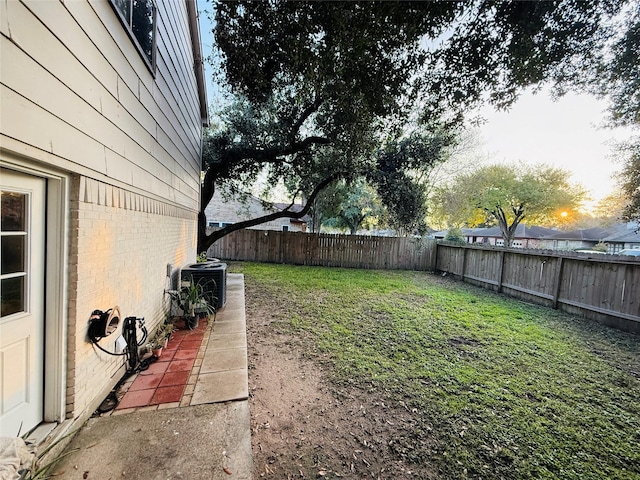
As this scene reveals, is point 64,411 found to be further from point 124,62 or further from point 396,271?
point 396,271

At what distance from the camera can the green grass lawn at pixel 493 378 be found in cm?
195

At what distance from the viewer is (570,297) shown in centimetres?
567

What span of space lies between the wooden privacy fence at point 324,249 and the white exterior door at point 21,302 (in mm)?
10024

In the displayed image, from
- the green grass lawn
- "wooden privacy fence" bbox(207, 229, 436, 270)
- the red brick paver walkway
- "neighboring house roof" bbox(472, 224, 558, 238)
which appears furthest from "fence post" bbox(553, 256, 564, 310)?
"neighboring house roof" bbox(472, 224, 558, 238)

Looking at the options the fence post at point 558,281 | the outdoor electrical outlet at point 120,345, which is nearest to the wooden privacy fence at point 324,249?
the fence post at point 558,281

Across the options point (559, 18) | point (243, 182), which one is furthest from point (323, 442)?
point (243, 182)

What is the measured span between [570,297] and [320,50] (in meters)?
6.91

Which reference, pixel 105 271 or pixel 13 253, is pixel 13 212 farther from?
pixel 105 271

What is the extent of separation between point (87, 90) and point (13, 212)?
2.89 feet

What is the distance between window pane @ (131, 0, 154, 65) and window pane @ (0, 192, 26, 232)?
196 centimetres

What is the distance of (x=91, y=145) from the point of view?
1.74 metres

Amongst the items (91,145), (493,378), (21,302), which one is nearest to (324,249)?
(493,378)

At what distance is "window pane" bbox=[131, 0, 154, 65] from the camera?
97.4 inches

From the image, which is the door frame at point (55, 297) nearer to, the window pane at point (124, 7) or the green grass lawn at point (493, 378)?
the window pane at point (124, 7)
